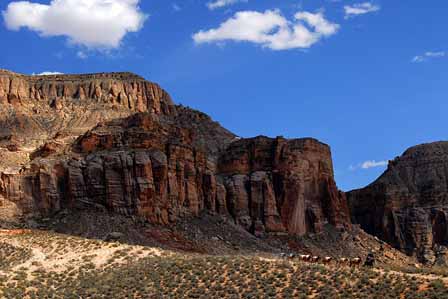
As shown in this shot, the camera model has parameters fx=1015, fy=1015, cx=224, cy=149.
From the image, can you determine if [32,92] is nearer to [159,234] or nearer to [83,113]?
[83,113]

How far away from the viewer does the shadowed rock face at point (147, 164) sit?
351ft

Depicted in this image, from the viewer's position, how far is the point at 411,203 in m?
171

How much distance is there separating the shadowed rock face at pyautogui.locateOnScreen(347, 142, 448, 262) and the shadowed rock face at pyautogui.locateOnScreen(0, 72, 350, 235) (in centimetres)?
2287

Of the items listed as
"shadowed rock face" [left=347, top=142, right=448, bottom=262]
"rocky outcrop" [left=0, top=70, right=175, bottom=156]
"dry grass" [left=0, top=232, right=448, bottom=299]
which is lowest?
"dry grass" [left=0, top=232, right=448, bottom=299]

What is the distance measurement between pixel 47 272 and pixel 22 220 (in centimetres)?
2365

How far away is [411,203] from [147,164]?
73.7 metres

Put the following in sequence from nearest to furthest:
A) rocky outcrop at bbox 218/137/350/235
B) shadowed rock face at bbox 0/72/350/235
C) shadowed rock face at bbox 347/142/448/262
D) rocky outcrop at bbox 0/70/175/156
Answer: shadowed rock face at bbox 0/72/350/235 < rocky outcrop at bbox 218/137/350/235 < rocky outcrop at bbox 0/70/175/156 < shadowed rock face at bbox 347/142/448/262

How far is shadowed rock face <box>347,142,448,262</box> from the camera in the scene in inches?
6329

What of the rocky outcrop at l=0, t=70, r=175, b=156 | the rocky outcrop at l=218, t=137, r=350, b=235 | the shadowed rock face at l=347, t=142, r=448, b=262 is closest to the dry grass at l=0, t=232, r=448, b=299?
the rocky outcrop at l=218, t=137, r=350, b=235

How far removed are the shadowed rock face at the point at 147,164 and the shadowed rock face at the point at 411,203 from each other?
22.9m

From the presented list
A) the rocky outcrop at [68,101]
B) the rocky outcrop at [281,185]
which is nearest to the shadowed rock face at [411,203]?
the rocky outcrop at [281,185]

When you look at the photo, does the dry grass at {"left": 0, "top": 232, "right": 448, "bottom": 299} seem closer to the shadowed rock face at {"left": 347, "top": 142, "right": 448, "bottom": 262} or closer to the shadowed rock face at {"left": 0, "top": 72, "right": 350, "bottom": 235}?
the shadowed rock face at {"left": 0, "top": 72, "right": 350, "bottom": 235}

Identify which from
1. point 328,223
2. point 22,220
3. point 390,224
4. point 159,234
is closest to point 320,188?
point 328,223

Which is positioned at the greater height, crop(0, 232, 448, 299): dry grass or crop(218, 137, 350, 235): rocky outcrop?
crop(218, 137, 350, 235): rocky outcrop
